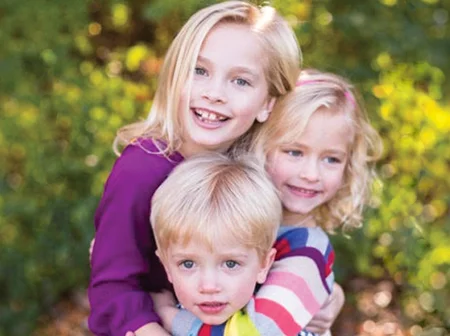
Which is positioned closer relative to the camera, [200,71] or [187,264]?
[187,264]

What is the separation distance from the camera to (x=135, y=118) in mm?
5250

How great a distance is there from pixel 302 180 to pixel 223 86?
1.35 ft

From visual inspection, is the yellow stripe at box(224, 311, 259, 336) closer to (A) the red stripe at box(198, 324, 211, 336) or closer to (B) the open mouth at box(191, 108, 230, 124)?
(A) the red stripe at box(198, 324, 211, 336)

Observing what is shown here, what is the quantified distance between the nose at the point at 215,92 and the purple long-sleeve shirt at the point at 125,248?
0.81ft

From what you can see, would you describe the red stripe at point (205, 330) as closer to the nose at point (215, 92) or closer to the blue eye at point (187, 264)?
the blue eye at point (187, 264)

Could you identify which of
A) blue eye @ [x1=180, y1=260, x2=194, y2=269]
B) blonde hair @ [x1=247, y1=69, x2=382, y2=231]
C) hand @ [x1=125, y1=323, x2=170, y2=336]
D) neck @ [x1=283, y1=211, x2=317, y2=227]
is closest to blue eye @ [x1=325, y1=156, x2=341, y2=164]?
blonde hair @ [x1=247, y1=69, x2=382, y2=231]

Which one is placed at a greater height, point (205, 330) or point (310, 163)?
point (310, 163)

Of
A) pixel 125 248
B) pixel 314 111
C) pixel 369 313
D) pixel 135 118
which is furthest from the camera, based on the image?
pixel 369 313

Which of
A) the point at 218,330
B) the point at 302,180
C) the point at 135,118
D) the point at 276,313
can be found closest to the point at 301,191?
the point at 302,180

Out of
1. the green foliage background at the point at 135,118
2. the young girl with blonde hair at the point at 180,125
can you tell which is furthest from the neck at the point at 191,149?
the green foliage background at the point at 135,118

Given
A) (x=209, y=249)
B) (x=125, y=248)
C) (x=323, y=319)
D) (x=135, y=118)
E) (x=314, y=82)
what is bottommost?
(x=135, y=118)

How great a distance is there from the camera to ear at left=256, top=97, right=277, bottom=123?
3.41 metres

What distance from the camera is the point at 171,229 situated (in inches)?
117

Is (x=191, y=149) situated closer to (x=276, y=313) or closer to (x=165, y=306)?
(x=165, y=306)
